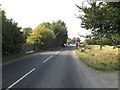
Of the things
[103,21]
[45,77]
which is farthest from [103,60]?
[45,77]

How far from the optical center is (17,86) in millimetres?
5895

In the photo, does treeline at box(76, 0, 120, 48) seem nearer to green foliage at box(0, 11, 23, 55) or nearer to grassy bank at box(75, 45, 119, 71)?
grassy bank at box(75, 45, 119, 71)

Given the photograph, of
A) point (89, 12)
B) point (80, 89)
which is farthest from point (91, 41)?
point (80, 89)

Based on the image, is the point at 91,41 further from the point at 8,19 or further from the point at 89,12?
the point at 8,19

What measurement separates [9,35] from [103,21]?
11.2 meters

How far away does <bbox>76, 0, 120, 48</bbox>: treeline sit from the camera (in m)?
8.42

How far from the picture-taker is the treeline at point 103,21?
8417 mm

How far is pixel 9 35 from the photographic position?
15430mm

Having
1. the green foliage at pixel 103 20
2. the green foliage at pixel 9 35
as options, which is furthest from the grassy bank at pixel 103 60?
the green foliage at pixel 9 35

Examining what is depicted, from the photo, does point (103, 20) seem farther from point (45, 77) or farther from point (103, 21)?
point (45, 77)

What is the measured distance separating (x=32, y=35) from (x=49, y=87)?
30.9m

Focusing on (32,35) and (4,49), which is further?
(32,35)

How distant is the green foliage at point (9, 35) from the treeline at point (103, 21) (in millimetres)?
8859

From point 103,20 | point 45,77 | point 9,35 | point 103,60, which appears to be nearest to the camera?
point 45,77
